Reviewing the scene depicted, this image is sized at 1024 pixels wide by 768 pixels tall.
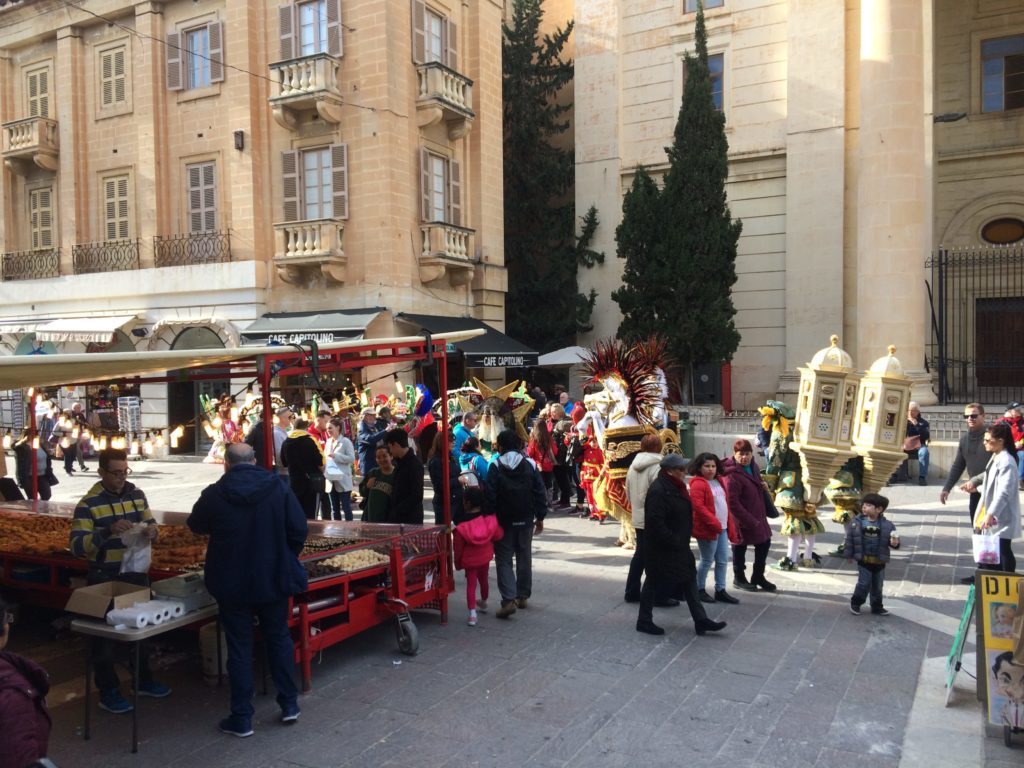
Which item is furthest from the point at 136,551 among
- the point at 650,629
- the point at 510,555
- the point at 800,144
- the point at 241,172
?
the point at 800,144

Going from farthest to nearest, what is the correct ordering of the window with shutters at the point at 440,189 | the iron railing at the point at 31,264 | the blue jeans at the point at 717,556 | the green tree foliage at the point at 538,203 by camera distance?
the green tree foliage at the point at 538,203 → the iron railing at the point at 31,264 → the window with shutters at the point at 440,189 → the blue jeans at the point at 717,556

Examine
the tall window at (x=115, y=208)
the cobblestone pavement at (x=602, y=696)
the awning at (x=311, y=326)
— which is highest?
the tall window at (x=115, y=208)

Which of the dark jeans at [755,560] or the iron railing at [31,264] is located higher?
the iron railing at [31,264]

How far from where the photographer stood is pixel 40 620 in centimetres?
781

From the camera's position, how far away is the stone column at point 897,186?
16594 millimetres

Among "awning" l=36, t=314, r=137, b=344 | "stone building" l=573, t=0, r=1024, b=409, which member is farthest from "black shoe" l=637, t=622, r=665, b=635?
"awning" l=36, t=314, r=137, b=344

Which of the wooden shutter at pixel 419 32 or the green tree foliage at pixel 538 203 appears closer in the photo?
the wooden shutter at pixel 419 32

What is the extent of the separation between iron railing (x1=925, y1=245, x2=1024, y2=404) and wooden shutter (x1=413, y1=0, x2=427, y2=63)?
552 inches

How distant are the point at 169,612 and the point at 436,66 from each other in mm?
17112

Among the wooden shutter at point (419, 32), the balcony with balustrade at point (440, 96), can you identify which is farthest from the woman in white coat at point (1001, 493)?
the wooden shutter at point (419, 32)

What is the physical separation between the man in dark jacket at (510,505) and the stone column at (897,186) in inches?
462

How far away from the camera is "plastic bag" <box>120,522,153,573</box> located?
18.9 feet

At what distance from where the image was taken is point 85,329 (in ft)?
70.6

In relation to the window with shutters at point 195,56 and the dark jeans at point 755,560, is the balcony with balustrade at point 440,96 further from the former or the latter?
the dark jeans at point 755,560
